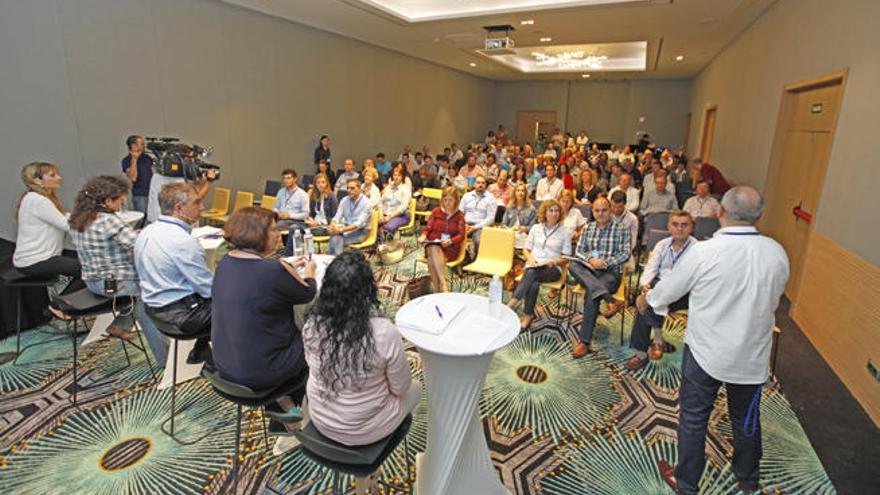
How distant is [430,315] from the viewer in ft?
7.84

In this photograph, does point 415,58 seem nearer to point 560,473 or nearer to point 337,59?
point 337,59

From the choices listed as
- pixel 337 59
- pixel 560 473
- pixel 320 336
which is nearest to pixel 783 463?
pixel 560 473

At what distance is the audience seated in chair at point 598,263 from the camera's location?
400cm

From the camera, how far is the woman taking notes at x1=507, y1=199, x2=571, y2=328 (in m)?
4.36

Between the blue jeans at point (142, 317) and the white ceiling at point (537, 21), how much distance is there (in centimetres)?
522

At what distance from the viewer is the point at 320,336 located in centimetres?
182

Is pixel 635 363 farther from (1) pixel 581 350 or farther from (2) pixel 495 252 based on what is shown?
(2) pixel 495 252

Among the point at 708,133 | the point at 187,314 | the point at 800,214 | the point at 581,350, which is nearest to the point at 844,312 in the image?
the point at 800,214

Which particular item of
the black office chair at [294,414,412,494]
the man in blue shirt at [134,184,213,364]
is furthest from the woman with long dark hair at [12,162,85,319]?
the black office chair at [294,414,412,494]

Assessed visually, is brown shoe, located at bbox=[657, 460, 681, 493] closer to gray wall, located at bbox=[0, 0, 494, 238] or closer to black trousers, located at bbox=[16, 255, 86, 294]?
black trousers, located at bbox=[16, 255, 86, 294]

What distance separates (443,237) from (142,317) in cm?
295

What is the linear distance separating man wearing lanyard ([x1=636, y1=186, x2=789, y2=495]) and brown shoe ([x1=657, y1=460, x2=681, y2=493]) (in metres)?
0.15

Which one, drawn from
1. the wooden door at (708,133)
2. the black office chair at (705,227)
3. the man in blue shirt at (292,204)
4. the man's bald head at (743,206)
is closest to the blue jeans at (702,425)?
the man's bald head at (743,206)

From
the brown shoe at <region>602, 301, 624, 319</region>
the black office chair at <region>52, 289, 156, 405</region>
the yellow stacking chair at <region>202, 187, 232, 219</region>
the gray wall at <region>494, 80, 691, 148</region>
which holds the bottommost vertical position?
the brown shoe at <region>602, 301, 624, 319</region>
